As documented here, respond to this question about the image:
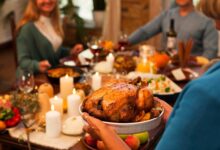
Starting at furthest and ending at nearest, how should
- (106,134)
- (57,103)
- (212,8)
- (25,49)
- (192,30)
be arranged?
(192,30) < (25,49) < (57,103) < (106,134) < (212,8)

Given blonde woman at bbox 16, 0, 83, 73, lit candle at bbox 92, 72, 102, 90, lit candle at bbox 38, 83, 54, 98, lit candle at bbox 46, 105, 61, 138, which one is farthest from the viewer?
blonde woman at bbox 16, 0, 83, 73

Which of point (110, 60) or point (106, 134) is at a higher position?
point (106, 134)

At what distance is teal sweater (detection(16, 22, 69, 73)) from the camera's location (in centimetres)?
262

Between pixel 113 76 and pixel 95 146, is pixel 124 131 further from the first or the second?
pixel 113 76

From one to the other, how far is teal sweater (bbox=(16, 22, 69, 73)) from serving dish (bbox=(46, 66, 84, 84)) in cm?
41

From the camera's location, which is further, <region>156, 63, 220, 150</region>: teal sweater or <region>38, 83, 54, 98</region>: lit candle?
<region>38, 83, 54, 98</region>: lit candle

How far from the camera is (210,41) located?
2963 mm

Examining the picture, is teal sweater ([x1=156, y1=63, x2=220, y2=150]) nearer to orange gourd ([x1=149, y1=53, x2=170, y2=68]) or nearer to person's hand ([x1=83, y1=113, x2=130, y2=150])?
person's hand ([x1=83, y1=113, x2=130, y2=150])

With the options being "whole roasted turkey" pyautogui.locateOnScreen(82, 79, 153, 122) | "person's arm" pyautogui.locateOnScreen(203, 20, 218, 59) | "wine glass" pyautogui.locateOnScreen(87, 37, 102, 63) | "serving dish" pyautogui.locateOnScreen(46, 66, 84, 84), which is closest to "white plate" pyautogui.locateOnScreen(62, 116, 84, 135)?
"whole roasted turkey" pyautogui.locateOnScreen(82, 79, 153, 122)

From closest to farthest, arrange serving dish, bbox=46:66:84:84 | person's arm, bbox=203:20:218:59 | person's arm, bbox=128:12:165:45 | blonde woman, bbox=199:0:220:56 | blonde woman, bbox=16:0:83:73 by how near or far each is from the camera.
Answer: blonde woman, bbox=199:0:220:56, serving dish, bbox=46:66:84:84, blonde woman, bbox=16:0:83:73, person's arm, bbox=203:20:218:59, person's arm, bbox=128:12:165:45

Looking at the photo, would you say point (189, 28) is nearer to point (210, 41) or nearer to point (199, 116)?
point (210, 41)

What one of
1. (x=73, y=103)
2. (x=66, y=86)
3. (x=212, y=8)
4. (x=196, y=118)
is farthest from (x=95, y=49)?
(x=196, y=118)

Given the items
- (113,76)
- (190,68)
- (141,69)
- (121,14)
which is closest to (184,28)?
(190,68)

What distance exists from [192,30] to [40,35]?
124 cm
